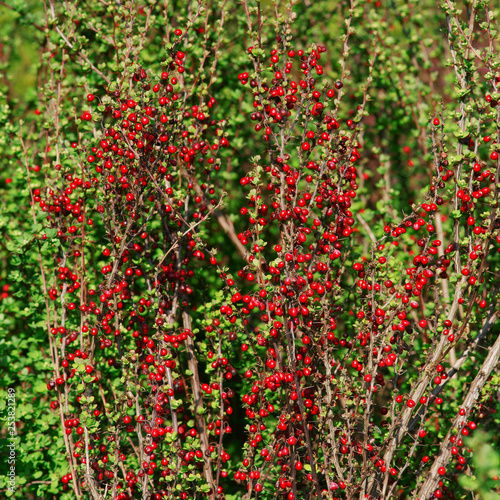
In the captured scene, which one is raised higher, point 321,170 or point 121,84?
point 121,84

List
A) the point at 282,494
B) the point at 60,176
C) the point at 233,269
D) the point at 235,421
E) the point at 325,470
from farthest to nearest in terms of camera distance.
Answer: the point at 233,269 < the point at 235,421 < the point at 60,176 < the point at 282,494 < the point at 325,470

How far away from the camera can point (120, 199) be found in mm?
2926

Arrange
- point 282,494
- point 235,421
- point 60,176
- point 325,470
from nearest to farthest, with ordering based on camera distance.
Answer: point 325,470 → point 282,494 → point 60,176 → point 235,421

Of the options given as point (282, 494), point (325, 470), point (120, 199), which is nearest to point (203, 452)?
point (282, 494)

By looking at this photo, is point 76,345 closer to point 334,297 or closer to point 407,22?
point 334,297

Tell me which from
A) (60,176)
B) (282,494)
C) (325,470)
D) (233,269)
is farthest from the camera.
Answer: (233,269)

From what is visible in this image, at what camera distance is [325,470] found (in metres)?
2.60

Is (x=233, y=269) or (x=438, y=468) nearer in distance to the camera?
(x=438, y=468)

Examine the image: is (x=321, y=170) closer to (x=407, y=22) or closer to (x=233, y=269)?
(x=233, y=269)

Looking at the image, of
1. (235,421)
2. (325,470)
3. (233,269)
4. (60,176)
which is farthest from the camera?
(233,269)

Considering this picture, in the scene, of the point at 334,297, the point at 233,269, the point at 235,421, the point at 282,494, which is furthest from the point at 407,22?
the point at 282,494

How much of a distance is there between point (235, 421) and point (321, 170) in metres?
2.07

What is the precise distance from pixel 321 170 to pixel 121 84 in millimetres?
1221

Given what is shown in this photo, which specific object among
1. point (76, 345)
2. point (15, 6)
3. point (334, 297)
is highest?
point (15, 6)
